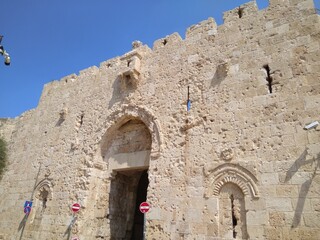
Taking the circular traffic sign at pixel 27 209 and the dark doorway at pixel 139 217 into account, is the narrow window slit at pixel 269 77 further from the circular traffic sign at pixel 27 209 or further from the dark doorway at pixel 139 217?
the circular traffic sign at pixel 27 209

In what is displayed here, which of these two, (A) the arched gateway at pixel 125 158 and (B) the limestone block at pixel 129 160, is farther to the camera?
(A) the arched gateway at pixel 125 158

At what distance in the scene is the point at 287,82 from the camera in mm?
5590

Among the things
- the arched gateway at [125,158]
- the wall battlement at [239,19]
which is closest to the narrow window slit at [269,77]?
the wall battlement at [239,19]

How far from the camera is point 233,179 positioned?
18.1 ft

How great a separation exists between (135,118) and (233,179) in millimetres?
3700

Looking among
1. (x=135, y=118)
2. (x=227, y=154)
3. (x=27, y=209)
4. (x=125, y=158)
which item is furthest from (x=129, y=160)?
(x=27, y=209)

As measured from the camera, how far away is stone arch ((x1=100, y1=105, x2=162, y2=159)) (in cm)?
702

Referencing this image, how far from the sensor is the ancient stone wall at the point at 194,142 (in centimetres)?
511

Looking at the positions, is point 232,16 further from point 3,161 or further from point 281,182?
point 3,161

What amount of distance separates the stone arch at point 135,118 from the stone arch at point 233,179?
5.62 ft

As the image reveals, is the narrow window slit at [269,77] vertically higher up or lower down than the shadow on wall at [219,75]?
lower down

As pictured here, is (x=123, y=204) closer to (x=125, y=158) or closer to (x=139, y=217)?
(x=125, y=158)

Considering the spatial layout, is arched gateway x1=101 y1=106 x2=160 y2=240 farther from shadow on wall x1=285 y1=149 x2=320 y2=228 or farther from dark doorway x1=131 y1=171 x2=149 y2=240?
shadow on wall x1=285 y1=149 x2=320 y2=228

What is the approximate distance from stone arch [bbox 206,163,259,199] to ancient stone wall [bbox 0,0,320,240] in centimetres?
2
